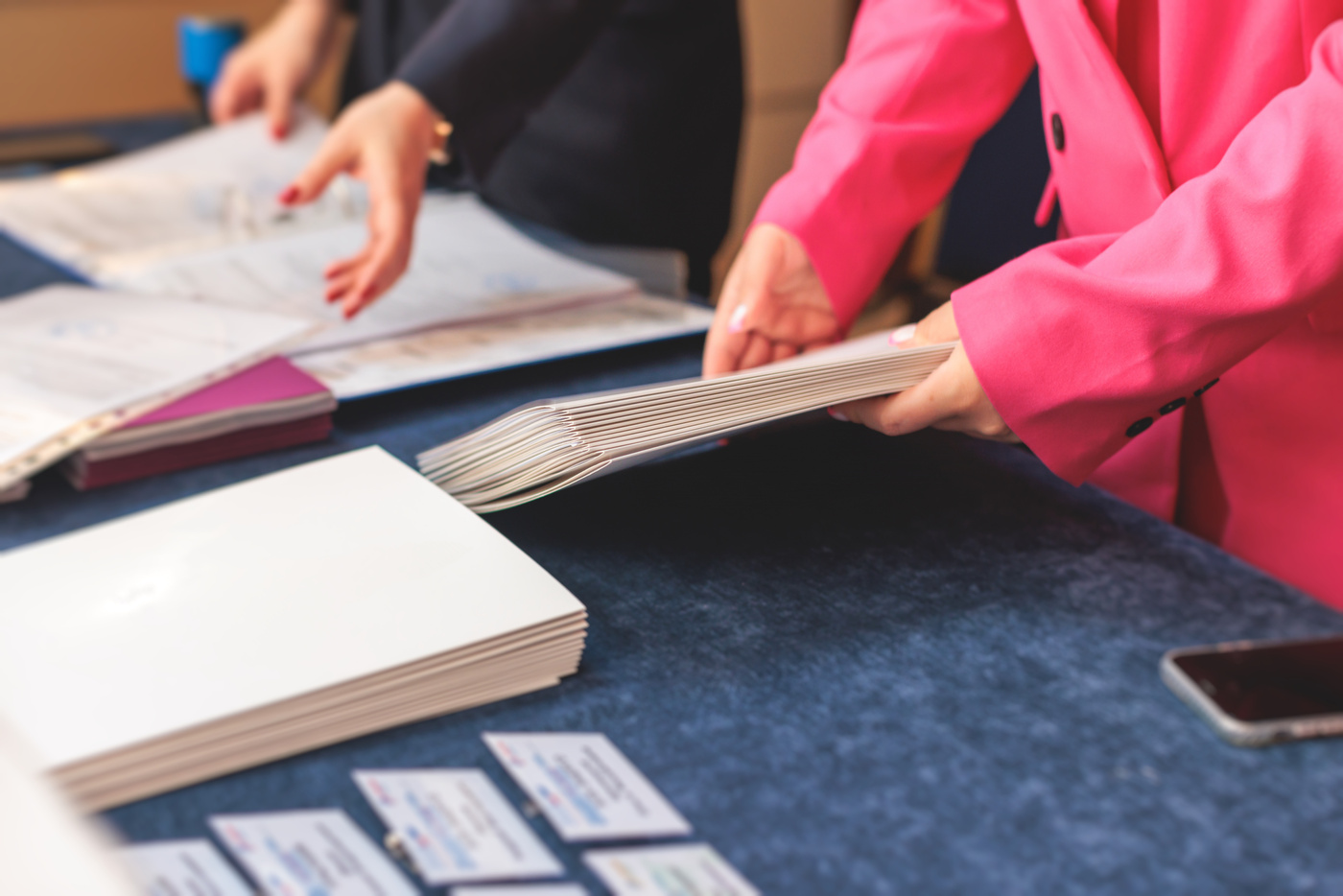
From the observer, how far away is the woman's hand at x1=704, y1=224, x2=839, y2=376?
860 mm

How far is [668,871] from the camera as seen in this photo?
0.41 metres

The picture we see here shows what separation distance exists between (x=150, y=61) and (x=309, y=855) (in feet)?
13.1

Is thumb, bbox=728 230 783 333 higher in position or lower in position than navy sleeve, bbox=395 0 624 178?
lower

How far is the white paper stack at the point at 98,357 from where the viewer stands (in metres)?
A: 0.73

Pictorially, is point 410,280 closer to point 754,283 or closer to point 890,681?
point 754,283

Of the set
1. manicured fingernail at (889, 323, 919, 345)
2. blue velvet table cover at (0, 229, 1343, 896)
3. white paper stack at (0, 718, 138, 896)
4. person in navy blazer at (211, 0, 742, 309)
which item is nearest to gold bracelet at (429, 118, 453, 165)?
person in navy blazer at (211, 0, 742, 309)

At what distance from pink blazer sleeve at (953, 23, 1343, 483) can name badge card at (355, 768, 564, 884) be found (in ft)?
1.25

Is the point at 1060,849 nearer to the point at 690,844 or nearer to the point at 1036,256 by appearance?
the point at 690,844

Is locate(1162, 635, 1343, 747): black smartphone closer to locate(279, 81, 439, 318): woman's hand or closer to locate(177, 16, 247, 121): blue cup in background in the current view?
locate(279, 81, 439, 318): woman's hand

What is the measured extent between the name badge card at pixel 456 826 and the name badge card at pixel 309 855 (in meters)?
0.01

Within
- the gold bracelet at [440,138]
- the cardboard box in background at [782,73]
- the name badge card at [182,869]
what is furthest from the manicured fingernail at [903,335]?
the cardboard box in background at [782,73]

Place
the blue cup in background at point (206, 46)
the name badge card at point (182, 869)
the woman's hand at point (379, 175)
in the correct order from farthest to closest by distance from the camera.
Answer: the blue cup in background at point (206, 46)
the woman's hand at point (379, 175)
the name badge card at point (182, 869)

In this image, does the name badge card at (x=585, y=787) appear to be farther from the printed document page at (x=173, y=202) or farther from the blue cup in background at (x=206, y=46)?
the blue cup in background at (x=206, y=46)

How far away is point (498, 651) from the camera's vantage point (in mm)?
512
